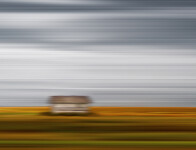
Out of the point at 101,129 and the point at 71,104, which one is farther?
the point at 71,104

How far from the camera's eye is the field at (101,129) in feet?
7.40

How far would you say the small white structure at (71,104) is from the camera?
346 cm

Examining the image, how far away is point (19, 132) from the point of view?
2615mm

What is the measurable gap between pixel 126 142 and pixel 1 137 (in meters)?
0.83

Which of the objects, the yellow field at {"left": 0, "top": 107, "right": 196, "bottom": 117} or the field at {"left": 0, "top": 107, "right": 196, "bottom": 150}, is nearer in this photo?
Result: the field at {"left": 0, "top": 107, "right": 196, "bottom": 150}

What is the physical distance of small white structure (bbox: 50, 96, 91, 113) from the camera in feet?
11.4

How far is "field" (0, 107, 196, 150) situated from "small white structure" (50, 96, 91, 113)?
4.3 inches

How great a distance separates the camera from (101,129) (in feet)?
8.95

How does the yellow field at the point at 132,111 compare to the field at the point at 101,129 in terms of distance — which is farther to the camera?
the yellow field at the point at 132,111

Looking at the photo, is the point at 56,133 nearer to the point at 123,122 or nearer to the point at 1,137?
the point at 1,137

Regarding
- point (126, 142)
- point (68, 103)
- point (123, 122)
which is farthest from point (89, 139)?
point (68, 103)

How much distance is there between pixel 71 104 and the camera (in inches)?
138

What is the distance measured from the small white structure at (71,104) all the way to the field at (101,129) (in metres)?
0.11

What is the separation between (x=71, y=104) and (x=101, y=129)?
2.77 feet
